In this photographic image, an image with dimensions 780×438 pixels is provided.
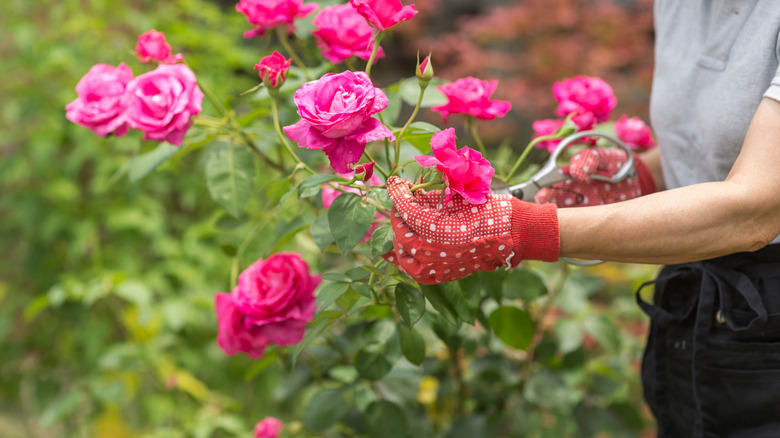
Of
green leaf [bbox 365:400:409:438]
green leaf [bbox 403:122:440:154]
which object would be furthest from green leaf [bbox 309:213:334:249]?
green leaf [bbox 365:400:409:438]

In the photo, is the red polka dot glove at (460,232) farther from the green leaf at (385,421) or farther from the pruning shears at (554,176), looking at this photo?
Result: the green leaf at (385,421)

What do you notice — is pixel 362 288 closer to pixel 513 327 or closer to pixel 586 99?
pixel 513 327

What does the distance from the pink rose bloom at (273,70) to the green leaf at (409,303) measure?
34 cm

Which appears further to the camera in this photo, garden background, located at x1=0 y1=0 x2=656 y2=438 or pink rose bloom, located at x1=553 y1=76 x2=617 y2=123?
garden background, located at x1=0 y1=0 x2=656 y2=438

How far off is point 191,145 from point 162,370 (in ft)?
3.50

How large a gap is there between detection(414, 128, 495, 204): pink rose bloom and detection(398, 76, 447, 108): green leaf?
0.33m

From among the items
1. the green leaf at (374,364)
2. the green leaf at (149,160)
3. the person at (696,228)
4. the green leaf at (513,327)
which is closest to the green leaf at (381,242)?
the person at (696,228)

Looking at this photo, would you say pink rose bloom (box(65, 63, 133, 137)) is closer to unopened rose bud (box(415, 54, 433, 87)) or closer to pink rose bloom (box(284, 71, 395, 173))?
pink rose bloom (box(284, 71, 395, 173))

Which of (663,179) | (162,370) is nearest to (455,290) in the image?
(663,179)

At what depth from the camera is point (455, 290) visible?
0.89m

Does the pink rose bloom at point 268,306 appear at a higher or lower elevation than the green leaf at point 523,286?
higher

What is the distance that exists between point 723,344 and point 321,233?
0.67 meters

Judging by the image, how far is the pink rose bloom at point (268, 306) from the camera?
94 cm

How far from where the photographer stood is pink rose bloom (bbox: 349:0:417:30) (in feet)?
2.49
